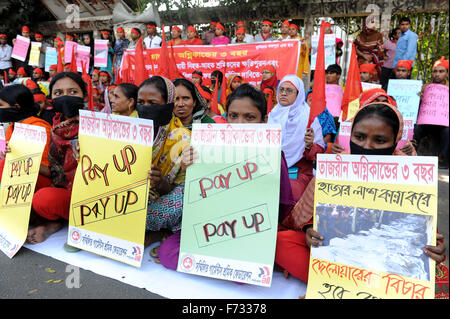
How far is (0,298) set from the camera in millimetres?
1916

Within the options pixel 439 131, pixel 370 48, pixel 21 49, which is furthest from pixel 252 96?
pixel 21 49

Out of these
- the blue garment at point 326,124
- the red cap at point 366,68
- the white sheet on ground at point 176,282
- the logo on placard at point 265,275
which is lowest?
the white sheet on ground at point 176,282

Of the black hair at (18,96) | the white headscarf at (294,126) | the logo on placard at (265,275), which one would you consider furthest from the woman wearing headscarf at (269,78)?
the logo on placard at (265,275)

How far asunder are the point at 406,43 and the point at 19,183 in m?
6.74

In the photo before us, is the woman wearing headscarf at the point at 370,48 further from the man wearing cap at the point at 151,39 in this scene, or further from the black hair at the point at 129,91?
the black hair at the point at 129,91

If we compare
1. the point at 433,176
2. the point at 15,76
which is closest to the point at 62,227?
the point at 433,176

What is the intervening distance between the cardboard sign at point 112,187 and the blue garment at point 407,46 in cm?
598

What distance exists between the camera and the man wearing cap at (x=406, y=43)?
19.8 ft

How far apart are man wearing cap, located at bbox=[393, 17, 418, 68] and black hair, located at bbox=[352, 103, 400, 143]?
17.3ft

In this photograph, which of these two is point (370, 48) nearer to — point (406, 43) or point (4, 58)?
point (406, 43)

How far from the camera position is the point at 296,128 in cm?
309

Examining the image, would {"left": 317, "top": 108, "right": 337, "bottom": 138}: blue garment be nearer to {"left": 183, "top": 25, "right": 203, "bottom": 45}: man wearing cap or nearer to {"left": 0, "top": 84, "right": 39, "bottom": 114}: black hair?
{"left": 0, "top": 84, "right": 39, "bottom": 114}: black hair

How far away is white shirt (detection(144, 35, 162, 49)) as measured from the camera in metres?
7.80

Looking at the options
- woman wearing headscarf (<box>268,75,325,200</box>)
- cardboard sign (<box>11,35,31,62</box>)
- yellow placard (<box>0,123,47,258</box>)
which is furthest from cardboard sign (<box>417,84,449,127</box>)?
cardboard sign (<box>11,35,31,62</box>)
